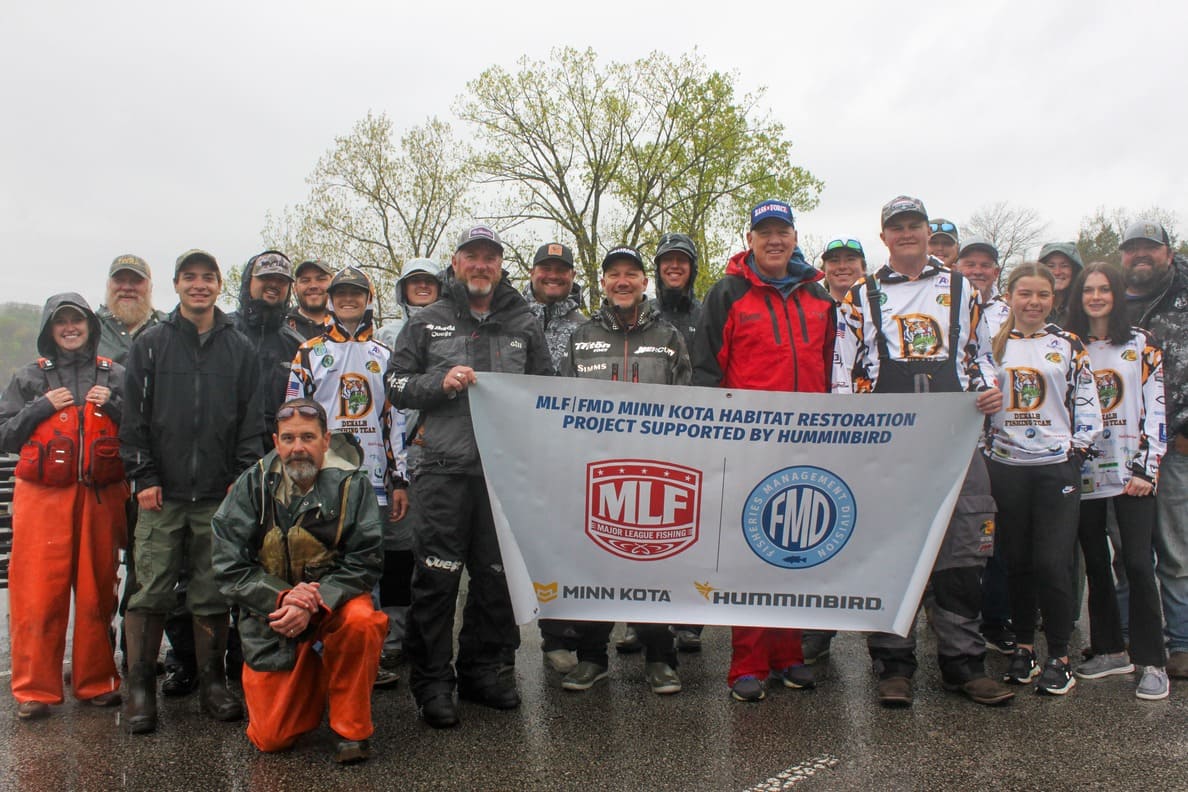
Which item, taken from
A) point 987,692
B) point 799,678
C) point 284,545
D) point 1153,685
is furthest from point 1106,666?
point 284,545

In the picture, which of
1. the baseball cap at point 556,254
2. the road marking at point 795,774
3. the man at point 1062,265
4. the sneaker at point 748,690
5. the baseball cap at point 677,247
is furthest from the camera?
the man at point 1062,265

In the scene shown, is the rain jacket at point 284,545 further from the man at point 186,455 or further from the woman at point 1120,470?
the woman at point 1120,470

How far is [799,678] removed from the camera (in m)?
4.49

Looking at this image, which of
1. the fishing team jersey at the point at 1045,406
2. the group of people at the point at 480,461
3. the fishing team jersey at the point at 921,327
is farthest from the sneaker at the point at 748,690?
the fishing team jersey at the point at 1045,406

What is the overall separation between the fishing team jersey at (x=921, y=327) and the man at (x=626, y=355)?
2.92 ft

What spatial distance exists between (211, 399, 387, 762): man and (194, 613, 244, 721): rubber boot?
0.49m

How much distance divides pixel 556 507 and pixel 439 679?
0.95m

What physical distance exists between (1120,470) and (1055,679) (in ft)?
3.71

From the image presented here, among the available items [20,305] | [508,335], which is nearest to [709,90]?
[508,335]

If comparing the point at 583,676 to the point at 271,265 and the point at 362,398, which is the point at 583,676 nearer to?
the point at 362,398

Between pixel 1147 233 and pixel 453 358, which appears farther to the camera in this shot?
pixel 1147 233

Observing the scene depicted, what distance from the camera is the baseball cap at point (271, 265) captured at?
552cm

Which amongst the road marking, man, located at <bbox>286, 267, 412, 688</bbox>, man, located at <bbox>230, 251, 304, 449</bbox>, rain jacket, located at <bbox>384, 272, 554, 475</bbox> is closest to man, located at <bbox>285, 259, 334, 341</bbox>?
man, located at <bbox>230, 251, 304, 449</bbox>

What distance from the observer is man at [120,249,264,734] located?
14.1ft
